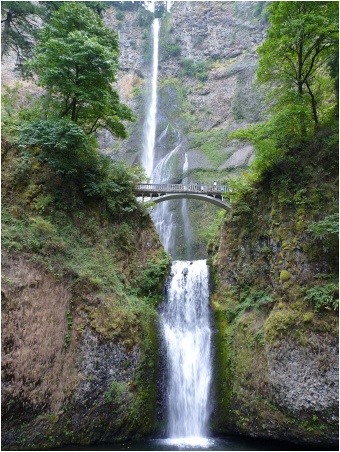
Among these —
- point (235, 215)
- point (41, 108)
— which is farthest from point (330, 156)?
point (41, 108)

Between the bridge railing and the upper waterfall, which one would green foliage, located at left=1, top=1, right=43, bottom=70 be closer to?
the bridge railing

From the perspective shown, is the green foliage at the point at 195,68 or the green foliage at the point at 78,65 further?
the green foliage at the point at 195,68

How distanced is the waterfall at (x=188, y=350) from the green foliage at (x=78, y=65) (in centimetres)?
859

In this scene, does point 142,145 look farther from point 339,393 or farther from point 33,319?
point 339,393

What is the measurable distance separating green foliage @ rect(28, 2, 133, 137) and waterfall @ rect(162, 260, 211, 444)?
8593mm

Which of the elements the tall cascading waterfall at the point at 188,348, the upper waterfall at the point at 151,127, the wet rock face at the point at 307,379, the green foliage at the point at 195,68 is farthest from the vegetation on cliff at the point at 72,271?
the green foliage at the point at 195,68

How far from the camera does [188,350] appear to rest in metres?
13.4

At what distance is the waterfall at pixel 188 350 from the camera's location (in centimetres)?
1177

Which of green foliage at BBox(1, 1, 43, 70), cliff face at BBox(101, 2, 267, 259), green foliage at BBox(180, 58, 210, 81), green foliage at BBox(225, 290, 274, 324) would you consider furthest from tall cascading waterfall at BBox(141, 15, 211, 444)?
green foliage at BBox(180, 58, 210, 81)

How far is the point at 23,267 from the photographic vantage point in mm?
10164

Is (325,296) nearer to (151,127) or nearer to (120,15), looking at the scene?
(151,127)

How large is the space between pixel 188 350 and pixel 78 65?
12.3 meters

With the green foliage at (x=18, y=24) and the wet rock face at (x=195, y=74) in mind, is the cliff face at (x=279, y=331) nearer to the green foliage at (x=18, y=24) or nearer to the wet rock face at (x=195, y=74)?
the green foliage at (x=18, y=24)

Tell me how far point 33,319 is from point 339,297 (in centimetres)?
939
